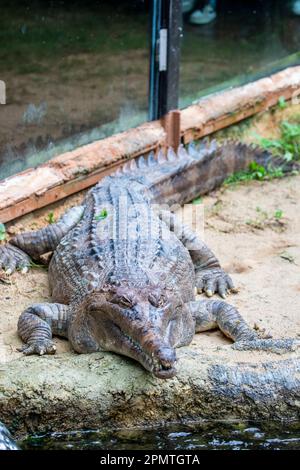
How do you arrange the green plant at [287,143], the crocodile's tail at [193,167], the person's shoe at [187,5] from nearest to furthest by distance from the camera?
1. the crocodile's tail at [193,167]
2. the person's shoe at [187,5]
3. the green plant at [287,143]

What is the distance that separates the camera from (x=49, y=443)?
13.7ft

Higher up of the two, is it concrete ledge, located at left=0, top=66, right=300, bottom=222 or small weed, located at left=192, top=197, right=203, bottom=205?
concrete ledge, located at left=0, top=66, right=300, bottom=222

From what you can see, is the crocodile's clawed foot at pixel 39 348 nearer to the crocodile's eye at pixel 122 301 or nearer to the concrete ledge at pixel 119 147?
the crocodile's eye at pixel 122 301

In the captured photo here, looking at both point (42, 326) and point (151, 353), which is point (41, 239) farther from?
point (151, 353)

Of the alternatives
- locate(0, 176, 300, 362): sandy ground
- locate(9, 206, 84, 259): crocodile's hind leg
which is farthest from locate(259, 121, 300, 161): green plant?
locate(9, 206, 84, 259): crocodile's hind leg

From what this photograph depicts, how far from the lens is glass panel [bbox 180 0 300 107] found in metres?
7.97

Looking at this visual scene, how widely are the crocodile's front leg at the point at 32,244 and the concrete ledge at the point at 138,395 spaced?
1.69 m

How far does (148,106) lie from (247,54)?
1.77m

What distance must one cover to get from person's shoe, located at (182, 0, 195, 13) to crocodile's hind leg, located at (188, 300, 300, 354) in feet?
10.8

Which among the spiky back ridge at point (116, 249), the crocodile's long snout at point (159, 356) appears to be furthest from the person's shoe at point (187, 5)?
the crocodile's long snout at point (159, 356)

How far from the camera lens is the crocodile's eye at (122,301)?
4.62 m

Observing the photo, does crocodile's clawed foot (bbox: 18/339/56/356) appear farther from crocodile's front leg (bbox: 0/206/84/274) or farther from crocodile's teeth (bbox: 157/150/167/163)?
crocodile's teeth (bbox: 157/150/167/163)

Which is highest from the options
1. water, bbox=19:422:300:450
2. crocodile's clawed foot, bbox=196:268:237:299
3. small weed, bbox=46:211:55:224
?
water, bbox=19:422:300:450

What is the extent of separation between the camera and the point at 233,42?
861 centimetres
